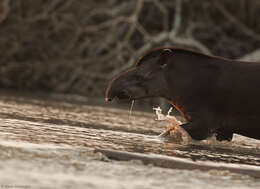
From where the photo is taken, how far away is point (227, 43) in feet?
52.7

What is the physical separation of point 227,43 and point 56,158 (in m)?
12.8

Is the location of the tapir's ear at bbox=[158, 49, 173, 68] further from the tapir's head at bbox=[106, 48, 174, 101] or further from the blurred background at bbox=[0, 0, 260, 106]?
the blurred background at bbox=[0, 0, 260, 106]

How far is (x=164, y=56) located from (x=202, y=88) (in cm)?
49

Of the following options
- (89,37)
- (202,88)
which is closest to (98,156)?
(202,88)

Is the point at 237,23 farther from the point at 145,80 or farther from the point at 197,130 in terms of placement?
the point at 197,130

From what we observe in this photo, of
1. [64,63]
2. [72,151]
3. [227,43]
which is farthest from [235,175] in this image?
[227,43]

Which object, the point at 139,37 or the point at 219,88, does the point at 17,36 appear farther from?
the point at 219,88

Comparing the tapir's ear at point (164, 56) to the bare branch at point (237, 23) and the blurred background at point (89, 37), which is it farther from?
the bare branch at point (237, 23)

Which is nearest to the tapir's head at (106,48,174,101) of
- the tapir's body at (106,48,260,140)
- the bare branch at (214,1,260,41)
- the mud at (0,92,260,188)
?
the tapir's body at (106,48,260,140)

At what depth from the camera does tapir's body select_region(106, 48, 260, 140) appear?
5.50 metres

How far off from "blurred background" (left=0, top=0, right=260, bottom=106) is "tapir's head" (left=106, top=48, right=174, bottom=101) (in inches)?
298

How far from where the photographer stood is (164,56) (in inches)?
231

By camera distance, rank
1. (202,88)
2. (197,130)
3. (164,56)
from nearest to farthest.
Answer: (197,130)
(202,88)
(164,56)

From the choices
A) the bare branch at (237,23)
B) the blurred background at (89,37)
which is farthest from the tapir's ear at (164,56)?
the bare branch at (237,23)
